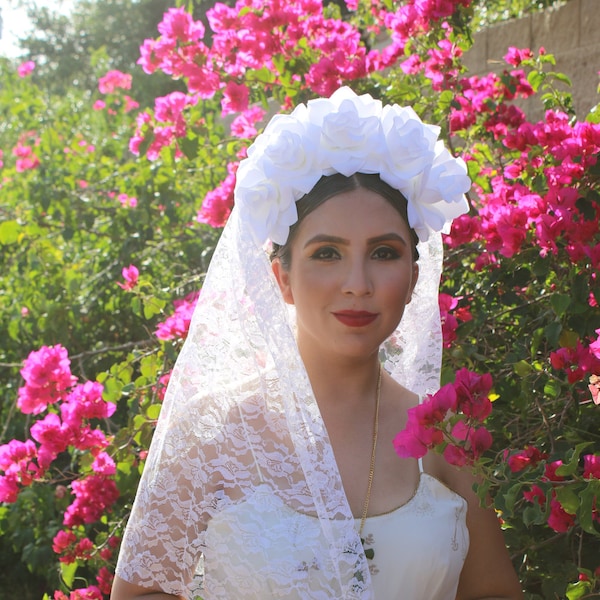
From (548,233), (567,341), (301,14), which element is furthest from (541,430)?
(301,14)

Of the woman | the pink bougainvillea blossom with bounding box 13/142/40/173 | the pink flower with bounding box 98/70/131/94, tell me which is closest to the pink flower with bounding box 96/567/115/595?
the woman

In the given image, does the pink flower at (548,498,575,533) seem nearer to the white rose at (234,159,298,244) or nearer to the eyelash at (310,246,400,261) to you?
the eyelash at (310,246,400,261)

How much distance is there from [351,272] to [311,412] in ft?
0.91

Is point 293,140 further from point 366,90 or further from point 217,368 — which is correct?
point 366,90

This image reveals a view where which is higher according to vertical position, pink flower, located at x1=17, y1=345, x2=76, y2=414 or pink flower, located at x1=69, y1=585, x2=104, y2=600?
pink flower, located at x1=17, y1=345, x2=76, y2=414

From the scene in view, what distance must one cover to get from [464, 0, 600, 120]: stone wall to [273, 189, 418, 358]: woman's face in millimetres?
2449

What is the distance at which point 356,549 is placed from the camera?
65.7 inches

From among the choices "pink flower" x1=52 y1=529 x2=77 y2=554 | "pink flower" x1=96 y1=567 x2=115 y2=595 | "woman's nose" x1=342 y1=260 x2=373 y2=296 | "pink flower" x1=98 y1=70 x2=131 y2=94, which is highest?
"pink flower" x1=98 y1=70 x2=131 y2=94

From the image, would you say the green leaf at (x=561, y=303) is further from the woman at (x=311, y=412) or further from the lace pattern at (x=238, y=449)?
the lace pattern at (x=238, y=449)

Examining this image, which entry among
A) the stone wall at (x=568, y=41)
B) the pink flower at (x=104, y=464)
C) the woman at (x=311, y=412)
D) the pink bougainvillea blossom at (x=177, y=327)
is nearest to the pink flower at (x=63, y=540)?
the pink flower at (x=104, y=464)

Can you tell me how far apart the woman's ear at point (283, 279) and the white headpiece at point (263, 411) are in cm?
8

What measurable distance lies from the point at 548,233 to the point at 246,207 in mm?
834

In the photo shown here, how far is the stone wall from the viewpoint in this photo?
13.6 feet

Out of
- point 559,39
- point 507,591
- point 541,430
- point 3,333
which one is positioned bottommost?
point 507,591
